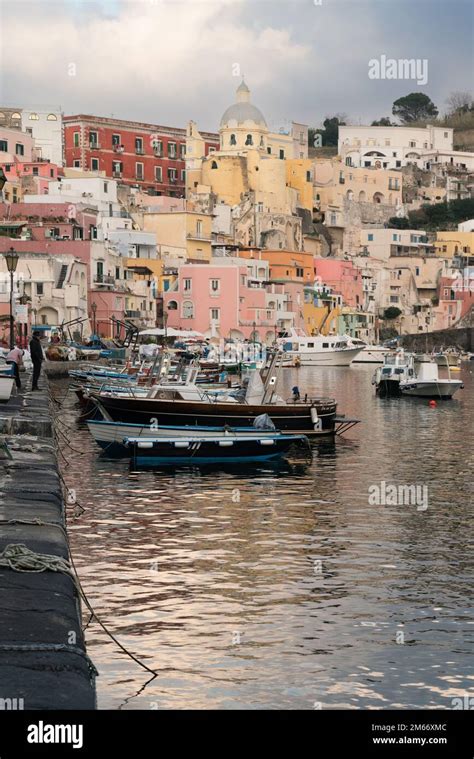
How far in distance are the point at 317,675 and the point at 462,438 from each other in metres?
27.9

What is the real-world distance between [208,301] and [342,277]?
1128 inches

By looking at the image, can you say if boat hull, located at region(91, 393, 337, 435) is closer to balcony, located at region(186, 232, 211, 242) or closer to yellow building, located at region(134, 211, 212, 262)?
yellow building, located at region(134, 211, 212, 262)

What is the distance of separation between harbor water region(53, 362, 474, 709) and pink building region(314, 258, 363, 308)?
9670 cm

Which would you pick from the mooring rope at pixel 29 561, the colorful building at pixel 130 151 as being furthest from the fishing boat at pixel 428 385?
the colorful building at pixel 130 151

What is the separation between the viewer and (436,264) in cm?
13975

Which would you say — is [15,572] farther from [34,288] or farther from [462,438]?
[34,288]

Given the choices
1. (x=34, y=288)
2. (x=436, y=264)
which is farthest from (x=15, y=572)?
(x=436, y=264)

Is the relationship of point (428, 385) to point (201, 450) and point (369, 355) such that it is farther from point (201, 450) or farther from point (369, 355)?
point (369, 355)

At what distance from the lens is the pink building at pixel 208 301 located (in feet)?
339

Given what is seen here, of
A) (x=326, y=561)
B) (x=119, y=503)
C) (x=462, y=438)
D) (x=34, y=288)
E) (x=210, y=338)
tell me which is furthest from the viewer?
(x=210, y=338)

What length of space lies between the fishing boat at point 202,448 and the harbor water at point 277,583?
0.54 m

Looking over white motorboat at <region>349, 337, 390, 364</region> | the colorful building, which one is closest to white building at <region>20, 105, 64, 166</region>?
the colorful building

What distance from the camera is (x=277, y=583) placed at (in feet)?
56.2

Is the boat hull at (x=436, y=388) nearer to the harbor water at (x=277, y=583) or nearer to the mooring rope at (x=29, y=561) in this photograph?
the harbor water at (x=277, y=583)
